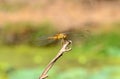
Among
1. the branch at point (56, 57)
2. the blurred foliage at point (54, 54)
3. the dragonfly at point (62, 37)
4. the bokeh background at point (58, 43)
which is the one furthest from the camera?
the bokeh background at point (58, 43)

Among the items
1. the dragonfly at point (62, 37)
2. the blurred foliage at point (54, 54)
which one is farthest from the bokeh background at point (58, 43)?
the dragonfly at point (62, 37)

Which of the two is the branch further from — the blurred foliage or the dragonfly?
the blurred foliage

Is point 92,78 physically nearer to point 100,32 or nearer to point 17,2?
point 100,32

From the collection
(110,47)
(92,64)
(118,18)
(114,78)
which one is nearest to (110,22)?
(118,18)

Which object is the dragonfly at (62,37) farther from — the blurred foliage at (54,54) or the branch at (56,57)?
the blurred foliage at (54,54)

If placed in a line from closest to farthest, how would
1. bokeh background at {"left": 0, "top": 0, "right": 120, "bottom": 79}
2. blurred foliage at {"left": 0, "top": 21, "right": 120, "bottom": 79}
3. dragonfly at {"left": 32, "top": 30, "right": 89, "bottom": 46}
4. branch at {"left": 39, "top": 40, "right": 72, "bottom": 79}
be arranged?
branch at {"left": 39, "top": 40, "right": 72, "bottom": 79}, dragonfly at {"left": 32, "top": 30, "right": 89, "bottom": 46}, blurred foliage at {"left": 0, "top": 21, "right": 120, "bottom": 79}, bokeh background at {"left": 0, "top": 0, "right": 120, "bottom": 79}

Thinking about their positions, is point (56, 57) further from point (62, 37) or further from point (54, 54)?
point (54, 54)

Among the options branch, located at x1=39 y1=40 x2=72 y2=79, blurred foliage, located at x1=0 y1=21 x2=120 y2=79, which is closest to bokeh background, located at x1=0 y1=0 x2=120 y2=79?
blurred foliage, located at x1=0 y1=21 x2=120 y2=79

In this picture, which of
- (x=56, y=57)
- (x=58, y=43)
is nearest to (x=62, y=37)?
(x=56, y=57)
